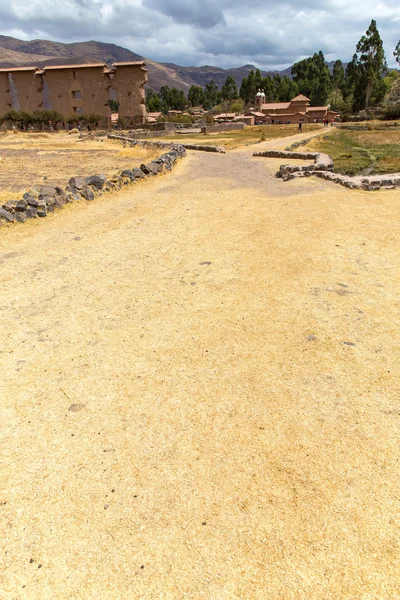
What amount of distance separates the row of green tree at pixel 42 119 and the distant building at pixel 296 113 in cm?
4748

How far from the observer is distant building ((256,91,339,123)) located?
90125 millimetres

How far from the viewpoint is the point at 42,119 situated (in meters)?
61.9

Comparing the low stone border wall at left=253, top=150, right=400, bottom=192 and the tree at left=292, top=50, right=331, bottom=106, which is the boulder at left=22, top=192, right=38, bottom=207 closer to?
the low stone border wall at left=253, top=150, right=400, bottom=192

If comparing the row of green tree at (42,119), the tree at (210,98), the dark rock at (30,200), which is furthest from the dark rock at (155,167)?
the tree at (210,98)

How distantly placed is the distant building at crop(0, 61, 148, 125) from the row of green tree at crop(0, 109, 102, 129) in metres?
3.29

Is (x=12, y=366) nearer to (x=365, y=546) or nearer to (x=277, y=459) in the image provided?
(x=277, y=459)

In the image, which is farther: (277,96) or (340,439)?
(277,96)

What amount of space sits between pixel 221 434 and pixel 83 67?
3024 inches

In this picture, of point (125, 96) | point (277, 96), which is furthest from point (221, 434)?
point (277, 96)

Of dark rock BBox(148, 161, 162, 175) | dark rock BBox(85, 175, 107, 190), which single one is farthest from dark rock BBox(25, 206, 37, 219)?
dark rock BBox(148, 161, 162, 175)

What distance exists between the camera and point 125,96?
65.4 meters

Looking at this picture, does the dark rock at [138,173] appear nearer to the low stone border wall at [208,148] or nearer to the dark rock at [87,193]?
the dark rock at [87,193]

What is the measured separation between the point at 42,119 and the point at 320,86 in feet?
276

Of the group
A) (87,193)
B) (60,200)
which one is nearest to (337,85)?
(87,193)
